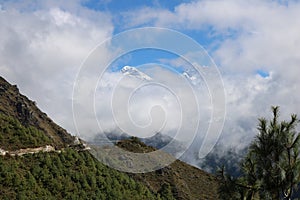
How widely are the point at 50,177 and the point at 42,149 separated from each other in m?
9.58

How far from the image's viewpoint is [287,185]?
47.0 ft

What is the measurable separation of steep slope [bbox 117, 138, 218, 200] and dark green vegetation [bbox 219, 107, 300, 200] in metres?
93.0

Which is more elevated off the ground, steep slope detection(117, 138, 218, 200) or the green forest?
steep slope detection(117, 138, 218, 200)

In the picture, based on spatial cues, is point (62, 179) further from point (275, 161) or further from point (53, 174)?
point (275, 161)

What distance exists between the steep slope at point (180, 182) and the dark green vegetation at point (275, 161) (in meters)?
93.0

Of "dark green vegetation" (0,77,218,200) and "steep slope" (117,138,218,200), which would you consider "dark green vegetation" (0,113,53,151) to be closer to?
"dark green vegetation" (0,77,218,200)

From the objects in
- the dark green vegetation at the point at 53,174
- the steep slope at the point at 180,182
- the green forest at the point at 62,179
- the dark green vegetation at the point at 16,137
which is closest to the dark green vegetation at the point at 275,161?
the dark green vegetation at the point at 53,174

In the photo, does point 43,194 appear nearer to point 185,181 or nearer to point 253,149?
point 253,149

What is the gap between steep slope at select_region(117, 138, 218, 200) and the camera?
379 feet

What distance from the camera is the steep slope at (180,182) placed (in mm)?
115500

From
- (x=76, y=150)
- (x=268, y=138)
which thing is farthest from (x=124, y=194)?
(x=268, y=138)

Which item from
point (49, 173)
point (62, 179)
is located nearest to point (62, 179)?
point (62, 179)

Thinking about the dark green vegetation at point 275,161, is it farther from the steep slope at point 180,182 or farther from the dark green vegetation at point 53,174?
the steep slope at point 180,182

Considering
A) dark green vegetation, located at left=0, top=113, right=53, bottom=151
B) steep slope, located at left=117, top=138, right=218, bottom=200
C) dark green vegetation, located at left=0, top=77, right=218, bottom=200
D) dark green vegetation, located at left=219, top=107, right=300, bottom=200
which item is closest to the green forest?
dark green vegetation, located at left=0, top=77, right=218, bottom=200
